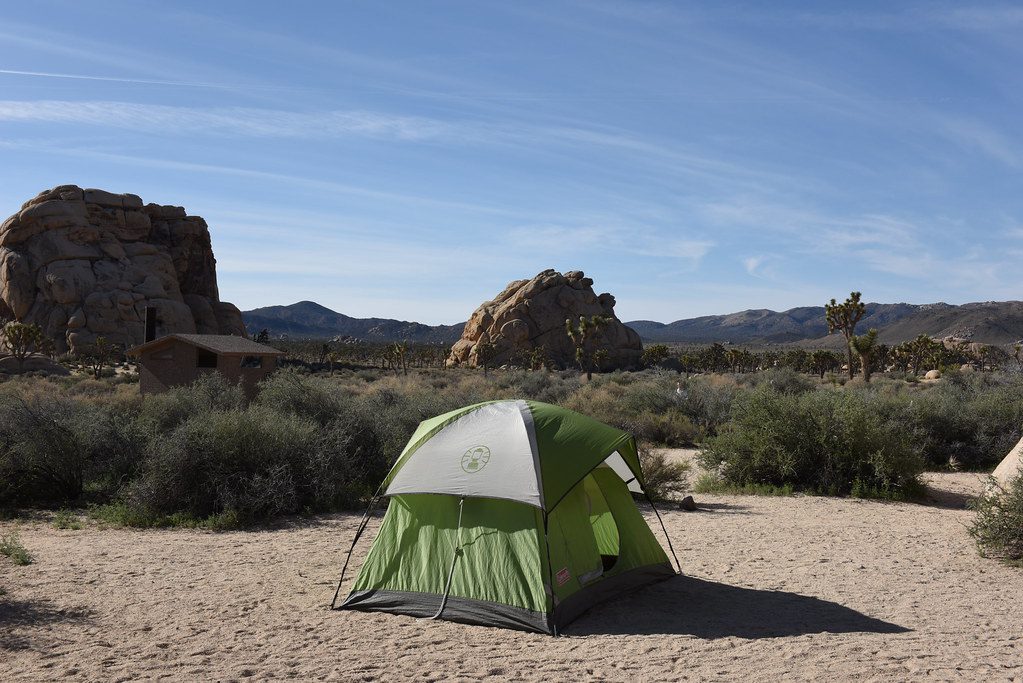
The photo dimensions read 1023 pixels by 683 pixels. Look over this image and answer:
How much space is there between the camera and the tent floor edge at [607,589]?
746 centimetres

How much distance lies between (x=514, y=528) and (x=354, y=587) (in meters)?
1.73

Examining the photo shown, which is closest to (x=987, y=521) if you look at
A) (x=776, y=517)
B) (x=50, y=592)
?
(x=776, y=517)

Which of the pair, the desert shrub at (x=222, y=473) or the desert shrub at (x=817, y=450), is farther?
the desert shrub at (x=817, y=450)

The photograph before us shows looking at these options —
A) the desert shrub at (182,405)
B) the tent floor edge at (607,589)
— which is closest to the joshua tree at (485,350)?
the desert shrub at (182,405)

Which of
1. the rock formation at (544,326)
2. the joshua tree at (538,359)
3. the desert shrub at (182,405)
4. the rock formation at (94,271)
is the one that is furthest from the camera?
the rock formation at (544,326)

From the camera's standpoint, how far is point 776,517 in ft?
42.2

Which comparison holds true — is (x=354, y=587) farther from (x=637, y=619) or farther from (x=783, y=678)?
(x=783, y=678)

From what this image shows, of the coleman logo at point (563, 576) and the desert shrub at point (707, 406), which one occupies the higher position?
the desert shrub at point (707, 406)

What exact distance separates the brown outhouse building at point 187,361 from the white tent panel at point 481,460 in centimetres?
1943

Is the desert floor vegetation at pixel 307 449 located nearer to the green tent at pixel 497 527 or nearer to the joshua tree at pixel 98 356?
the green tent at pixel 497 527

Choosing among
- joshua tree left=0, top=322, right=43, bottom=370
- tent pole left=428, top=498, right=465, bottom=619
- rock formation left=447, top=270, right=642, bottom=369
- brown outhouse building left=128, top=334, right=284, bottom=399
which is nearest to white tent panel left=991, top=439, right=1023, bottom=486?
tent pole left=428, top=498, right=465, bottom=619

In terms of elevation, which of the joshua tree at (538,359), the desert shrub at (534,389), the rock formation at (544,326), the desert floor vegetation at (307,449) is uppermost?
the rock formation at (544,326)

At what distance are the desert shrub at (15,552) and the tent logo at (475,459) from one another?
5323 mm

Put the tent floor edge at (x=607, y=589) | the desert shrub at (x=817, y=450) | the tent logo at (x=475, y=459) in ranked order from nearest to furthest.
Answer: the tent floor edge at (x=607, y=589) < the tent logo at (x=475, y=459) < the desert shrub at (x=817, y=450)
